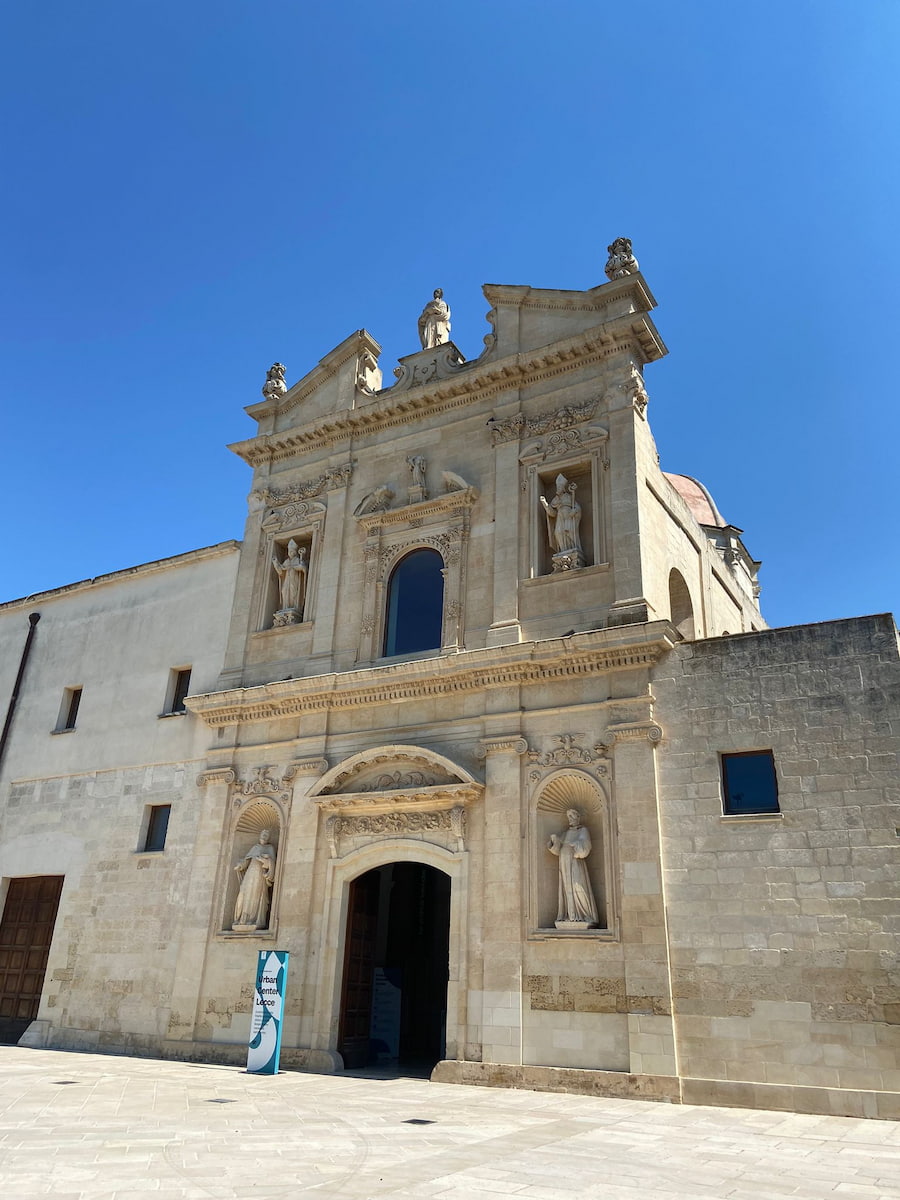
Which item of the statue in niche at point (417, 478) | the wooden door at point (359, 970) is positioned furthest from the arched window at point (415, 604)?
the wooden door at point (359, 970)

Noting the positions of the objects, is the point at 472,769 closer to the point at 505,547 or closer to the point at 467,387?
the point at 505,547

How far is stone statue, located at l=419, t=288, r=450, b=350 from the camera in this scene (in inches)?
786

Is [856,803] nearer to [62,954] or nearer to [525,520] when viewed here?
[525,520]

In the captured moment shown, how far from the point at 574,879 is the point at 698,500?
18818 millimetres

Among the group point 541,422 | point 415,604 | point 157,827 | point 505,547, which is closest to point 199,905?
point 157,827

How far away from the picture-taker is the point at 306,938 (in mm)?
15492

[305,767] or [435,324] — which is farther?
[435,324]

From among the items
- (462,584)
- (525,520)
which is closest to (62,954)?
(462,584)

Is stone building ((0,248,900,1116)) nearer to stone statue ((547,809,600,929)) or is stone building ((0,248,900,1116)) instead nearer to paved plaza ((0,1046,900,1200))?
stone statue ((547,809,600,929))

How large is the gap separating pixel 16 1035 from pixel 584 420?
651 inches

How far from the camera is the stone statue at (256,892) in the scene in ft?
53.1

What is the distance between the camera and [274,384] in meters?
21.4

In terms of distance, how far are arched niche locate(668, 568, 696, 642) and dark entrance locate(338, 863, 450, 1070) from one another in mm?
7165

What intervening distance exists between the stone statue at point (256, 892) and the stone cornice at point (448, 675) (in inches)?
103
